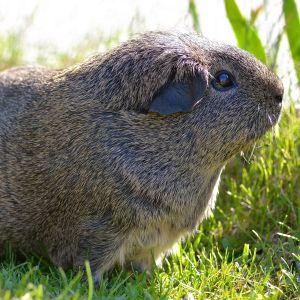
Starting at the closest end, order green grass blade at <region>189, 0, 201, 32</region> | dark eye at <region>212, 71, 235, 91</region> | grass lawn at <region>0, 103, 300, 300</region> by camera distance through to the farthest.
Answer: grass lawn at <region>0, 103, 300, 300</region>
dark eye at <region>212, 71, 235, 91</region>
green grass blade at <region>189, 0, 201, 32</region>

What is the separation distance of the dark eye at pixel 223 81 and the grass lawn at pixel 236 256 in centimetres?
60

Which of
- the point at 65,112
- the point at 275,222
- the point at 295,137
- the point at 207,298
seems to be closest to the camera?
the point at 207,298

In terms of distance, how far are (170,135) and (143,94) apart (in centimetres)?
33

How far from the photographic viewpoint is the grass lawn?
420 centimetres

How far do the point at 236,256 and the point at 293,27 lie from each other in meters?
2.27

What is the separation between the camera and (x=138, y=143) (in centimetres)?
449

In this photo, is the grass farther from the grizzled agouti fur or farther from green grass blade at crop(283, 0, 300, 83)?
green grass blade at crop(283, 0, 300, 83)

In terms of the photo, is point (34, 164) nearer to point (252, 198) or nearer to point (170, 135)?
point (170, 135)

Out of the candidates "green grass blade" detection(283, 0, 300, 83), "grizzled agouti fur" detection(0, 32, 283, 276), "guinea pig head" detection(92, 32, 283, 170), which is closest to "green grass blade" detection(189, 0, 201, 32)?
"green grass blade" detection(283, 0, 300, 83)

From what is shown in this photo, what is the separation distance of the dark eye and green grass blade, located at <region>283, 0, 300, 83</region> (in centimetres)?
170

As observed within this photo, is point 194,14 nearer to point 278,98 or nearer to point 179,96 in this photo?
point 278,98

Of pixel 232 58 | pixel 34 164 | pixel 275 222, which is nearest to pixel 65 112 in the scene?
pixel 34 164

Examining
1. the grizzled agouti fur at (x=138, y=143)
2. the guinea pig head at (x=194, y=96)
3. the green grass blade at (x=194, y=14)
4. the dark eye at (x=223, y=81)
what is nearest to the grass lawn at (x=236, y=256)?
the grizzled agouti fur at (x=138, y=143)

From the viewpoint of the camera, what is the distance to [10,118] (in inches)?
197
